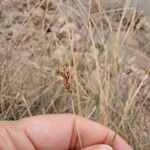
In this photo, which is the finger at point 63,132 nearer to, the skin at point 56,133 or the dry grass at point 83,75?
the skin at point 56,133

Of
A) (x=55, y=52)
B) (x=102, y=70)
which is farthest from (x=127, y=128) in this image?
(x=55, y=52)

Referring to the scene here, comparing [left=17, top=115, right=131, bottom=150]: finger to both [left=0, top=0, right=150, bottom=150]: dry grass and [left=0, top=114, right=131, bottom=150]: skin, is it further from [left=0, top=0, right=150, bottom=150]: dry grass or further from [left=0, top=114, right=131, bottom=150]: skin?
[left=0, top=0, right=150, bottom=150]: dry grass

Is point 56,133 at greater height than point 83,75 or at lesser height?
greater

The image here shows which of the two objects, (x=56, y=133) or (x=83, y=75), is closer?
(x=56, y=133)

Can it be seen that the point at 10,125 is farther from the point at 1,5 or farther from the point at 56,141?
the point at 1,5

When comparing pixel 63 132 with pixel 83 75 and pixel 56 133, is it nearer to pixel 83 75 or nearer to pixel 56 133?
pixel 56 133

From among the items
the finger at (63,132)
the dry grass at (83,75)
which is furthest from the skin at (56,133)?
the dry grass at (83,75)

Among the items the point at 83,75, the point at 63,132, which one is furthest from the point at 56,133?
the point at 83,75
